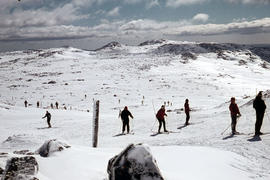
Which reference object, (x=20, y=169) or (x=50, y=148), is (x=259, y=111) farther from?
(x=20, y=169)

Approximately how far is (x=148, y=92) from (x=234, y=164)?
37.8 meters

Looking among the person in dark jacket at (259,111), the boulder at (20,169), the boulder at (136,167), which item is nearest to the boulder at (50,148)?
the boulder at (20,169)

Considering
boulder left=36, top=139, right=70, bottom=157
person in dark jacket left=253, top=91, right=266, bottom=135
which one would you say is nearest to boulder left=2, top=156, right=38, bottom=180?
boulder left=36, top=139, right=70, bottom=157

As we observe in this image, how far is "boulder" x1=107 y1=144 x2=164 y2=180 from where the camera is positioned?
5.29m

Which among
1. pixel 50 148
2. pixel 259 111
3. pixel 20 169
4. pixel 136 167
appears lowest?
pixel 50 148

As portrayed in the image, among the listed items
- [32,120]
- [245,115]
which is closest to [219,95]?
[245,115]

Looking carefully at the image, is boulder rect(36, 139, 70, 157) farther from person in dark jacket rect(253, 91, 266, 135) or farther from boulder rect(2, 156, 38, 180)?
person in dark jacket rect(253, 91, 266, 135)

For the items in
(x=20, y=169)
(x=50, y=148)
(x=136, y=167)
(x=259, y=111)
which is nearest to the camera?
(x=136, y=167)

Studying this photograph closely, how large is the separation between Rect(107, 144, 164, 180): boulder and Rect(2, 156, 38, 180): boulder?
1.89 metres

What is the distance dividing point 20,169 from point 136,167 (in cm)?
272

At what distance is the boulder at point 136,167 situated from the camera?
17.4 ft

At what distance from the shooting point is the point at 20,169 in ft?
18.0

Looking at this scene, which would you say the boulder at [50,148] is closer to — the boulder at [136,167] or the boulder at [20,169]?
the boulder at [20,169]

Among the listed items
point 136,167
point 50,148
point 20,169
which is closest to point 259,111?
point 136,167
